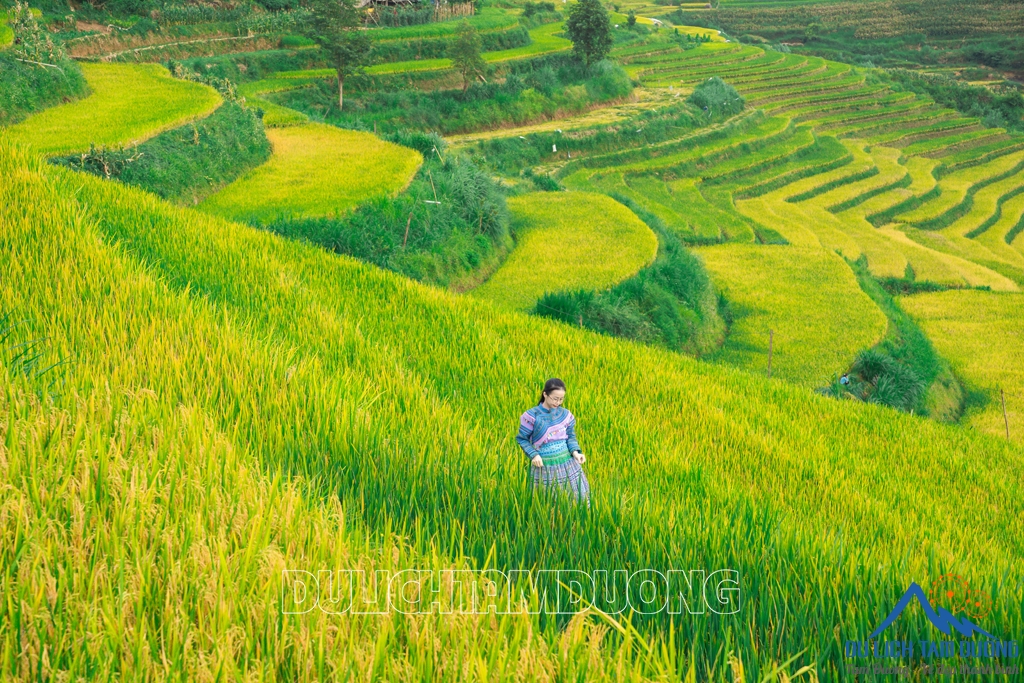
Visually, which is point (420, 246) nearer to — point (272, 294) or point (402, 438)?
point (272, 294)

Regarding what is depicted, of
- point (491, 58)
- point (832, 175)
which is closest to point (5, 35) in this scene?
point (491, 58)

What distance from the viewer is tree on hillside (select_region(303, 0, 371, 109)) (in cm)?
2706

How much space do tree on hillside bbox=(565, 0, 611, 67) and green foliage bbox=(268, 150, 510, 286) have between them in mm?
22860

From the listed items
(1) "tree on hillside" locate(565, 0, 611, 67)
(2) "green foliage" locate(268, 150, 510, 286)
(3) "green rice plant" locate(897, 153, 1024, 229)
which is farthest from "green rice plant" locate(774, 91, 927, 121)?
(2) "green foliage" locate(268, 150, 510, 286)

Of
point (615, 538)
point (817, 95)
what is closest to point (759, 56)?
point (817, 95)

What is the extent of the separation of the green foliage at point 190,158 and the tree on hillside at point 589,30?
24133 millimetres

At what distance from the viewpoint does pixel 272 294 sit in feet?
19.4

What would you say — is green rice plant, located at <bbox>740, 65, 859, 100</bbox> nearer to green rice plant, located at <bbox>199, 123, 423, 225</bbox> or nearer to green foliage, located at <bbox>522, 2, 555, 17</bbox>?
green foliage, located at <bbox>522, 2, 555, 17</bbox>

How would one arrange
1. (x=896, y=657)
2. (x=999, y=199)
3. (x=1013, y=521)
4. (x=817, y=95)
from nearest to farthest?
(x=896, y=657) → (x=1013, y=521) → (x=999, y=199) → (x=817, y=95)

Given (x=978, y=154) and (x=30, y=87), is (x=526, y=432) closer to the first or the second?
(x=30, y=87)

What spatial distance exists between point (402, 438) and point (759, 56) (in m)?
56.3

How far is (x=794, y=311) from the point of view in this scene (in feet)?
50.6

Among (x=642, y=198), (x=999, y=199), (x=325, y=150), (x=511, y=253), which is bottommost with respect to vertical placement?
(x=999, y=199)

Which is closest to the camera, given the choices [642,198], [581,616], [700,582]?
[581,616]
